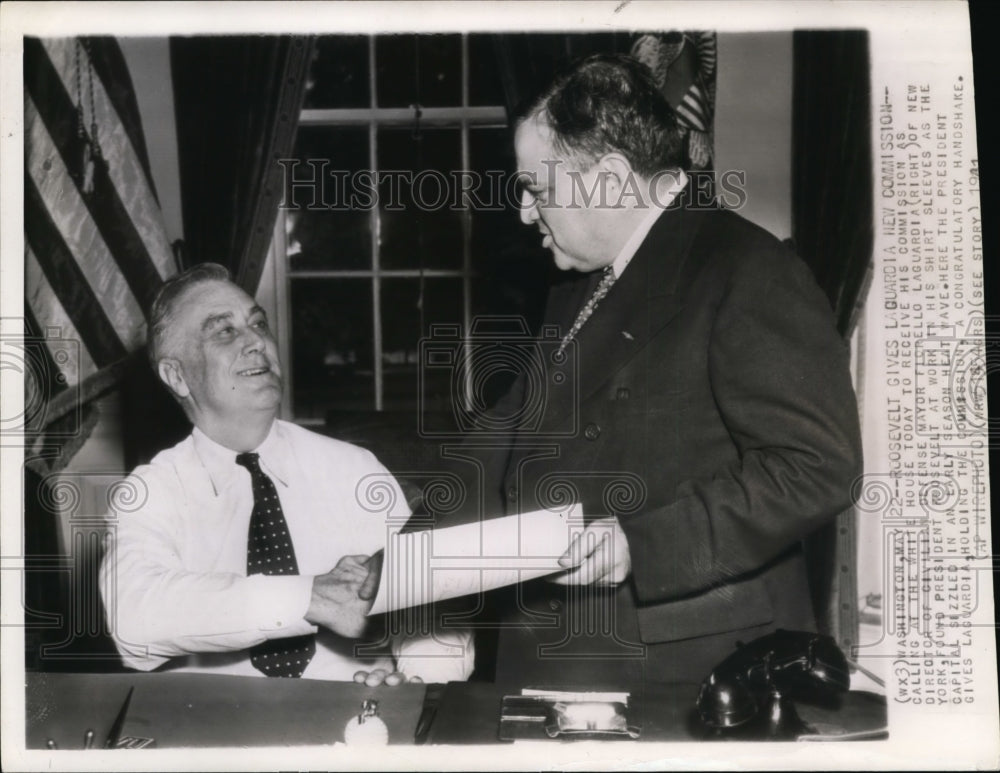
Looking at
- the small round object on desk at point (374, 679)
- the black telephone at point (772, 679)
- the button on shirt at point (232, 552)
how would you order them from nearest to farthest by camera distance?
1. the black telephone at point (772, 679)
2. the small round object on desk at point (374, 679)
3. the button on shirt at point (232, 552)

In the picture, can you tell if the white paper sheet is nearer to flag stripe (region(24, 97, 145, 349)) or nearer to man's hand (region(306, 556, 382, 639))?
man's hand (region(306, 556, 382, 639))

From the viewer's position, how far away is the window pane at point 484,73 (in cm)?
234

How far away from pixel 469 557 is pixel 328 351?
62 centimetres

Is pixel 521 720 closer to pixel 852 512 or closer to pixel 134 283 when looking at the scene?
pixel 852 512

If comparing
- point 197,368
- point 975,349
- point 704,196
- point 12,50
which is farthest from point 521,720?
point 12,50

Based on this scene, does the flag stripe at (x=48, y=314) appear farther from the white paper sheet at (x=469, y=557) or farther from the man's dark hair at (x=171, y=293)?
the white paper sheet at (x=469, y=557)

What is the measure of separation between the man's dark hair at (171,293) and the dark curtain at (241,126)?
0.03m

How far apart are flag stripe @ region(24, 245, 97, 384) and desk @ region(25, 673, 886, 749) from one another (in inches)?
30.7

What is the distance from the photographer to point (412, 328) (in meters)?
2.33

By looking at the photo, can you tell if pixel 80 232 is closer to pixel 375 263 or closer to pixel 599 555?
pixel 375 263

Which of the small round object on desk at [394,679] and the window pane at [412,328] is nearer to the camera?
the small round object on desk at [394,679]

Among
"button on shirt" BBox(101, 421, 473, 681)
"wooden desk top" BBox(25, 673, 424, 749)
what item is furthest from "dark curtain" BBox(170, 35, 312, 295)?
"wooden desk top" BBox(25, 673, 424, 749)

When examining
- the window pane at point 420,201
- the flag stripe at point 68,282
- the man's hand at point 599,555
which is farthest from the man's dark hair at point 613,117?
the flag stripe at point 68,282

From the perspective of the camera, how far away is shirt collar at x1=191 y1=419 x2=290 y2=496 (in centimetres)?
232
